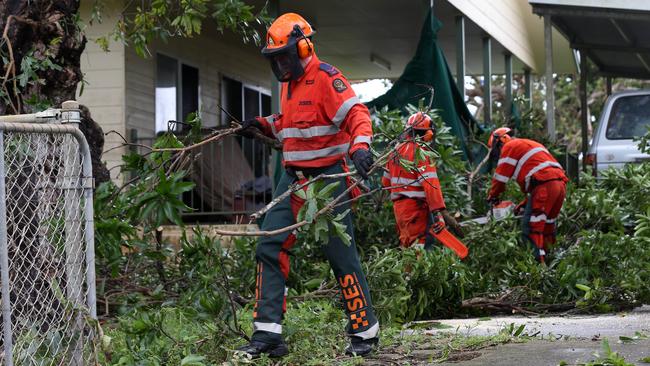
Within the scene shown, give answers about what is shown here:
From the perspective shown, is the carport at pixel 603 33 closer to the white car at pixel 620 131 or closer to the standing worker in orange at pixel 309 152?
the white car at pixel 620 131

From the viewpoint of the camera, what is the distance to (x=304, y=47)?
616cm

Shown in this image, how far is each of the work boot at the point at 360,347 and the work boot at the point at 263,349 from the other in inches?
15.1

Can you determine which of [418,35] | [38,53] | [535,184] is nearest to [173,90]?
[418,35]

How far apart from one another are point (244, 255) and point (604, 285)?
9.67 ft

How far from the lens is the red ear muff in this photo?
6.14 metres

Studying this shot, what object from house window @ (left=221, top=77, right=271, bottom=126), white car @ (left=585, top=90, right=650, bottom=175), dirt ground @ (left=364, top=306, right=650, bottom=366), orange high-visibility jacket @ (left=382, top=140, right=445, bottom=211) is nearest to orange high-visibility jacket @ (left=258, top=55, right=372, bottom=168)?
dirt ground @ (left=364, top=306, right=650, bottom=366)

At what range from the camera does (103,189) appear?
7.20 meters

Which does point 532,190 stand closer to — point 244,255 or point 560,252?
point 560,252

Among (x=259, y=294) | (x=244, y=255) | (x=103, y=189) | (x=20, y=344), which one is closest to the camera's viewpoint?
(x=20, y=344)

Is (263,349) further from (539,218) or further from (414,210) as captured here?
(539,218)

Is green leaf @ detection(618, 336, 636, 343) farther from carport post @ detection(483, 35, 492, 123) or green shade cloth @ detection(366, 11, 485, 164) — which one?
carport post @ detection(483, 35, 492, 123)

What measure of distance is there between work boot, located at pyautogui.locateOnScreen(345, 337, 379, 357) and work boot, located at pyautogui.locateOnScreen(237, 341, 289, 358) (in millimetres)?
382

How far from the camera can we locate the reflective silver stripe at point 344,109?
6.05 m

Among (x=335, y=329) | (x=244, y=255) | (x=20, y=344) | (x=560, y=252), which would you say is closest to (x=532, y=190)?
(x=560, y=252)
